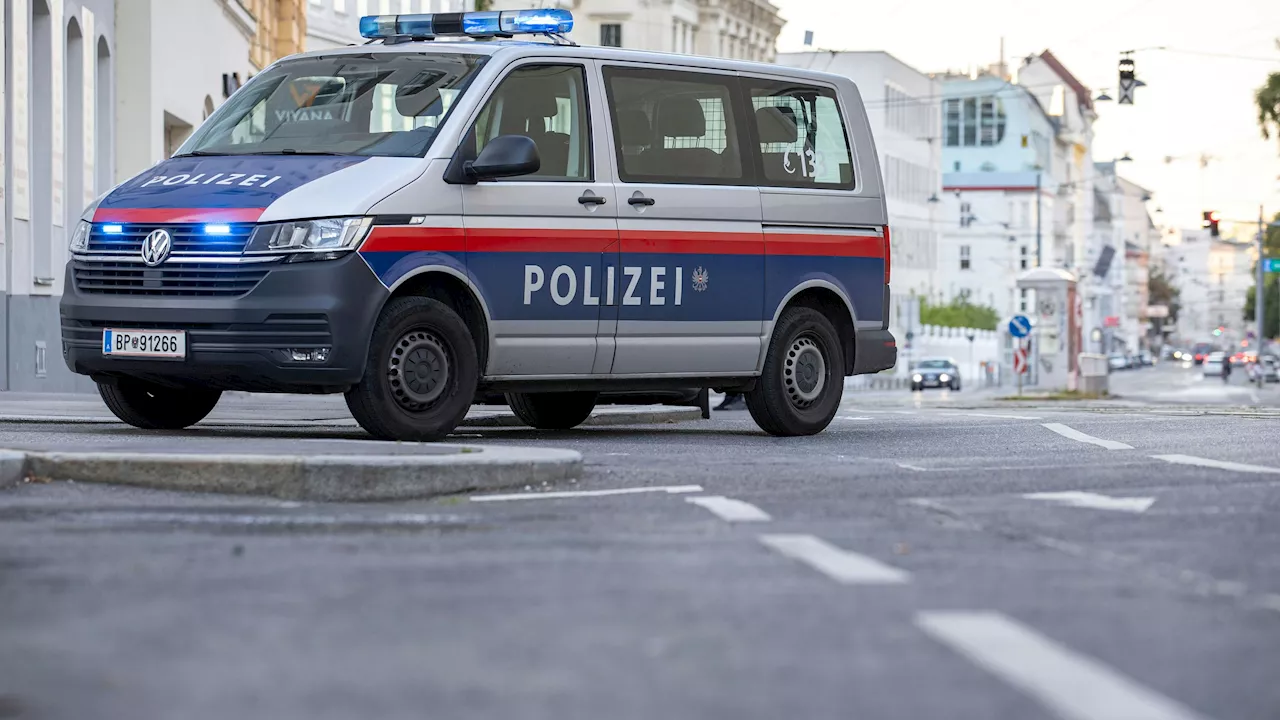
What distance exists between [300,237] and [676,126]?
2833mm

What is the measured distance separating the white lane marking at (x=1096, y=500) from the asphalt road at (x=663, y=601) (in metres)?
0.03

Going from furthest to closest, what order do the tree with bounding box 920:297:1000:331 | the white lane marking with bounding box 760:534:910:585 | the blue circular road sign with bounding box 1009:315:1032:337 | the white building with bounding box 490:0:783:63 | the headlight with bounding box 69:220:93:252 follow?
the tree with bounding box 920:297:1000:331 → the white building with bounding box 490:0:783:63 → the blue circular road sign with bounding box 1009:315:1032:337 → the headlight with bounding box 69:220:93:252 → the white lane marking with bounding box 760:534:910:585

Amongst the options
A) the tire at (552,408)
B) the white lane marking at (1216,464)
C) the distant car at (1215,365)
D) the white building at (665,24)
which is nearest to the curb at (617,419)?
the tire at (552,408)

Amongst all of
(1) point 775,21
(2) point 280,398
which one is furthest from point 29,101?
(1) point 775,21

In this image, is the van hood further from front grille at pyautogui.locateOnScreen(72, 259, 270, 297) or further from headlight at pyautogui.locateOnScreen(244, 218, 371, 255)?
front grille at pyautogui.locateOnScreen(72, 259, 270, 297)

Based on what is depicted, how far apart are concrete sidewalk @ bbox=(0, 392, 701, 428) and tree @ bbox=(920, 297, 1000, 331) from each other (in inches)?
3596

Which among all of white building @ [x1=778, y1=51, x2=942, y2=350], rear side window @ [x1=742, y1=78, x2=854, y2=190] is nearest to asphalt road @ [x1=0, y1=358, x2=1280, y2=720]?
rear side window @ [x1=742, y1=78, x2=854, y2=190]

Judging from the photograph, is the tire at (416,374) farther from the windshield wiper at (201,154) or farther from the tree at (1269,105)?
the tree at (1269,105)

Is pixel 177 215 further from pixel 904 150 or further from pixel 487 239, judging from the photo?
pixel 904 150

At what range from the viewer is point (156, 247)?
11.3 m

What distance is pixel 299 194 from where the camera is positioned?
36.4 ft

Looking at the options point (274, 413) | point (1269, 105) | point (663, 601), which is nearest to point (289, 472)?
point (663, 601)

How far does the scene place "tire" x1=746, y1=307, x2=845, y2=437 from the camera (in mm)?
13602

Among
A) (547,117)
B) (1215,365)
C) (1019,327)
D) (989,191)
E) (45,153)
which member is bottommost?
(1215,365)
